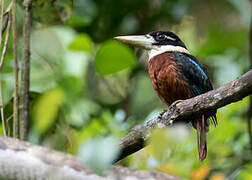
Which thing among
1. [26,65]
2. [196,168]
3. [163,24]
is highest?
[26,65]

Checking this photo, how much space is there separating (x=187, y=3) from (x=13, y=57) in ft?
9.13

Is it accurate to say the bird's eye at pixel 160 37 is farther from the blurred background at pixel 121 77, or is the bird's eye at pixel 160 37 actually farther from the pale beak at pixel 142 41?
the blurred background at pixel 121 77

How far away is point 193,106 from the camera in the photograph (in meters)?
2.63

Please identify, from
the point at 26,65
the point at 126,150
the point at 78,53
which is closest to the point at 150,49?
the point at 78,53

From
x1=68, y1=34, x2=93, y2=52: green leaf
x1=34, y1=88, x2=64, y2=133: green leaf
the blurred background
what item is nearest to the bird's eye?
the blurred background

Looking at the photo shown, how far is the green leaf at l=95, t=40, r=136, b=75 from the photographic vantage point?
347cm

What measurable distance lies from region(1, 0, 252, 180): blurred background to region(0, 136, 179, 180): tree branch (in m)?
0.12

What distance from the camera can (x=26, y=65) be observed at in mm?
3205

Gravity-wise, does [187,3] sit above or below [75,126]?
above

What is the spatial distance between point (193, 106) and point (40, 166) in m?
1.19

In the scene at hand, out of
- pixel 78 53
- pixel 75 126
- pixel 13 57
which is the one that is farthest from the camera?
pixel 75 126

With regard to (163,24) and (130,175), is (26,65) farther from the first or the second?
(163,24)

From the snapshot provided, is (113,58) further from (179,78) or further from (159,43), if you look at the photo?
(159,43)

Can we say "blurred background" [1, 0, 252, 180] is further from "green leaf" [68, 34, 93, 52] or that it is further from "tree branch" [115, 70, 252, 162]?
"tree branch" [115, 70, 252, 162]
